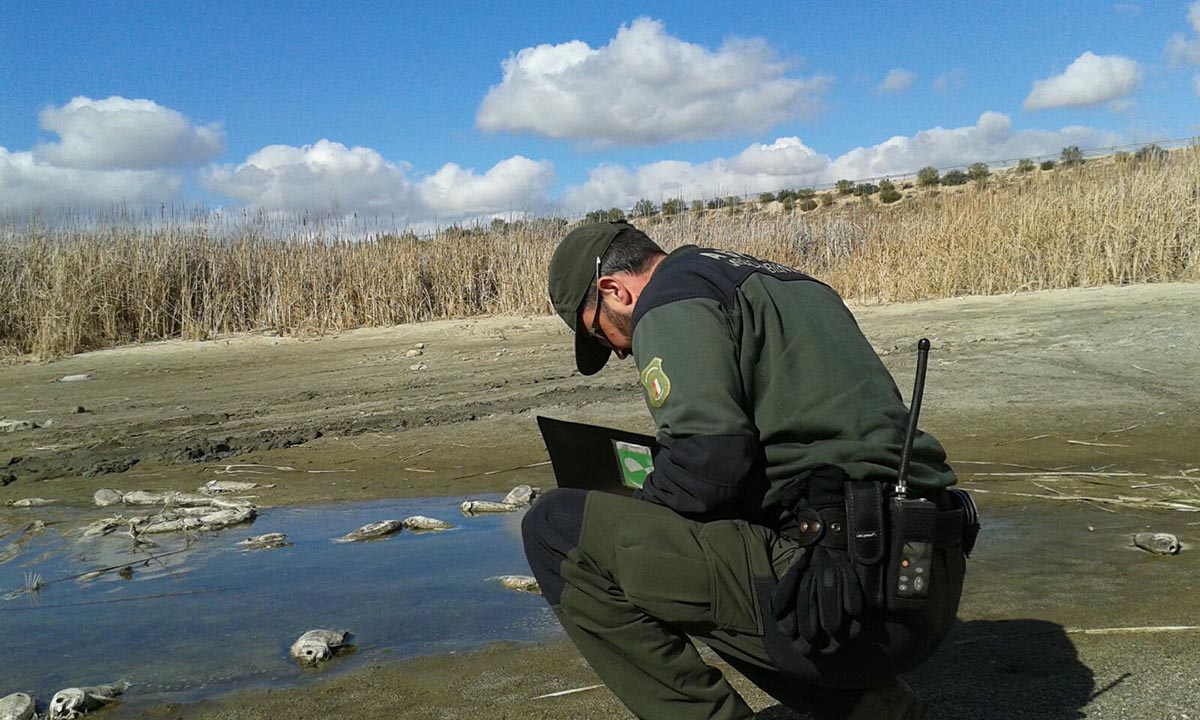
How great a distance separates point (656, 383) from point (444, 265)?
16.9 metres

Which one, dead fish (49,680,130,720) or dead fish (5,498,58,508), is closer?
dead fish (49,680,130,720)

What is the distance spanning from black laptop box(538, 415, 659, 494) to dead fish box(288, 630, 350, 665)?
4.51ft

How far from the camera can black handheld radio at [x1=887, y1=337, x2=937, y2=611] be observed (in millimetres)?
2408

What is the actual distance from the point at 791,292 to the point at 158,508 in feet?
18.0

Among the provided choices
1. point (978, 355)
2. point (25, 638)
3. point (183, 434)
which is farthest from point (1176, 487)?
point (183, 434)

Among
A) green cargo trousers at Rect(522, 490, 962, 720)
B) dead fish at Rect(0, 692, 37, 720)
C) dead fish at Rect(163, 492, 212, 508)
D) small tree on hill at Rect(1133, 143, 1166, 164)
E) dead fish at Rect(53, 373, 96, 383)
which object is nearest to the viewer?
green cargo trousers at Rect(522, 490, 962, 720)

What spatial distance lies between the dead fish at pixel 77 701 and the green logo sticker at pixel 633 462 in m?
2.04

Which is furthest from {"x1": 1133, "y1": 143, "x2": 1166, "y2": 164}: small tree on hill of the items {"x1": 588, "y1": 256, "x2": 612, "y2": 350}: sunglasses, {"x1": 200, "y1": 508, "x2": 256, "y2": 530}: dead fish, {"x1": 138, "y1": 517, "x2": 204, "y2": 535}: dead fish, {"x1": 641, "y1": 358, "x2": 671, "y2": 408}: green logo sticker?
{"x1": 641, "y1": 358, "x2": 671, "y2": 408}: green logo sticker

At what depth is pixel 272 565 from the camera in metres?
5.51

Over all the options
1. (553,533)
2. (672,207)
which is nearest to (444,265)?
(672,207)

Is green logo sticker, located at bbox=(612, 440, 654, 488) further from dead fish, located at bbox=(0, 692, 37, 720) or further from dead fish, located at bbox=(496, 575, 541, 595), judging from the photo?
dead fish, located at bbox=(0, 692, 37, 720)

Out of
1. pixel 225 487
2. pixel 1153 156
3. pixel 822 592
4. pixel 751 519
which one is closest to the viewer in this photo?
pixel 822 592

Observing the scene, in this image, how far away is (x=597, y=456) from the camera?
3.38 m

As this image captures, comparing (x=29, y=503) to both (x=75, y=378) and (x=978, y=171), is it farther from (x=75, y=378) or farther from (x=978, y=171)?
(x=978, y=171)
